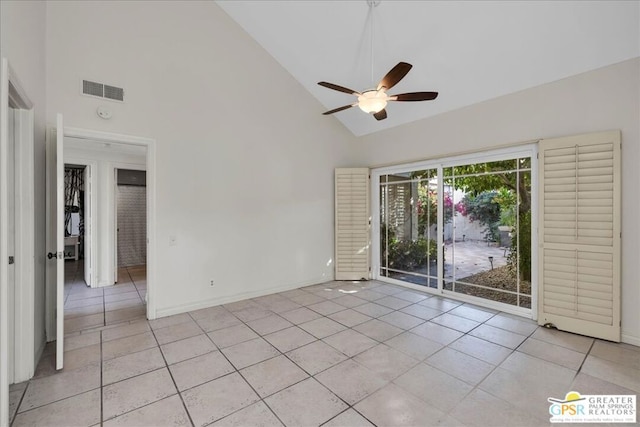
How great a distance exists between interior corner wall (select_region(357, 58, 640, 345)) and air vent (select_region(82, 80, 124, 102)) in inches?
167

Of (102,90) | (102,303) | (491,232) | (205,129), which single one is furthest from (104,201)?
(491,232)

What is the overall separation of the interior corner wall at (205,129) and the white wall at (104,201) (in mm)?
1833

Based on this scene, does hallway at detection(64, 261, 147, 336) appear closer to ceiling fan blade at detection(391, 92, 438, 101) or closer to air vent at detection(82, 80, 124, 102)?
air vent at detection(82, 80, 124, 102)

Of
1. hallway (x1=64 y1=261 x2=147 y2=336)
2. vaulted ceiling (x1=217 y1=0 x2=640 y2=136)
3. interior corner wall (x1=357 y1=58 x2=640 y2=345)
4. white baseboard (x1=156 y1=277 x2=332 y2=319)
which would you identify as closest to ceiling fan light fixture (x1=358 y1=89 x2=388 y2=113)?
vaulted ceiling (x1=217 y1=0 x2=640 y2=136)

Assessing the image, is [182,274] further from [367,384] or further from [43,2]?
[43,2]

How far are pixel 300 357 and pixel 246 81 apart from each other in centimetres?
382

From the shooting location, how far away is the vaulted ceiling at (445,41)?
2820mm

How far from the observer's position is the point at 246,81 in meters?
4.29

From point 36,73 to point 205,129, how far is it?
1.66 metres

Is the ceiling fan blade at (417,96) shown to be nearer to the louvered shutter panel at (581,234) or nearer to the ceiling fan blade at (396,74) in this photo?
the ceiling fan blade at (396,74)

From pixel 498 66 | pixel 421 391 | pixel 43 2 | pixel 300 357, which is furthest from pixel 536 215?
pixel 43 2

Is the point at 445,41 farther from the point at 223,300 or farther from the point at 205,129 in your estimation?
the point at 223,300

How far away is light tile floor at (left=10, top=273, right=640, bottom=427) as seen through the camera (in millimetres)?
1932

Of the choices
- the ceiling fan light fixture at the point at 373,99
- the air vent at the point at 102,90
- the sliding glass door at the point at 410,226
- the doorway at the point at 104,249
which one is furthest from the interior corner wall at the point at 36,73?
the sliding glass door at the point at 410,226
